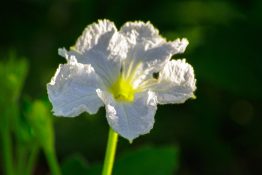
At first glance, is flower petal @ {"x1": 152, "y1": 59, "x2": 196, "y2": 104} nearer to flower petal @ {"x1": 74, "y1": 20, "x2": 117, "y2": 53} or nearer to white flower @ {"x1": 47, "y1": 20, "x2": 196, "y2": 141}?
white flower @ {"x1": 47, "y1": 20, "x2": 196, "y2": 141}

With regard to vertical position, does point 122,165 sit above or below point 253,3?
below

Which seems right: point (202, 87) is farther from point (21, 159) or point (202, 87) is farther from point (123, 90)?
point (123, 90)

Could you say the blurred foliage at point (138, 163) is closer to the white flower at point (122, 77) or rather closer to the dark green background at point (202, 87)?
the white flower at point (122, 77)

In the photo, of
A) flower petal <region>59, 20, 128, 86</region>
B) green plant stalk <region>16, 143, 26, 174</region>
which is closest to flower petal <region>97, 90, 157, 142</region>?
flower petal <region>59, 20, 128, 86</region>

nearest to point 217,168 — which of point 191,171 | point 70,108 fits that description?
point 191,171

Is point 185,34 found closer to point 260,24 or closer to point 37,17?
point 260,24

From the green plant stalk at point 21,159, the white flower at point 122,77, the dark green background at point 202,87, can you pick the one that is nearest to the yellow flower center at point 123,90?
the white flower at point 122,77
